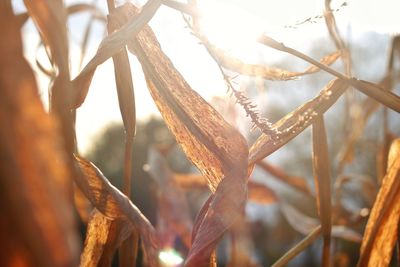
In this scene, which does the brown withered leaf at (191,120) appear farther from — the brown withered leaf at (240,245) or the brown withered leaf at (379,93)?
the brown withered leaf at (240,245)

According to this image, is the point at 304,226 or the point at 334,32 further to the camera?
the point at 304,226

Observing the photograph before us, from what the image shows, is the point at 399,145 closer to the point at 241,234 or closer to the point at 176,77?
the point at 176,77

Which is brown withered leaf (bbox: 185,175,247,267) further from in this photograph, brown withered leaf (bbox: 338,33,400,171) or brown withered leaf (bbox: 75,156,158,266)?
A: brown withered leaf (bbox: 338,33,400,171)

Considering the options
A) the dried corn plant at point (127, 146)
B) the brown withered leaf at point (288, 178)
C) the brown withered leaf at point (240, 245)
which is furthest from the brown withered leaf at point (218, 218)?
the brown withered leaf at point (288, 178)

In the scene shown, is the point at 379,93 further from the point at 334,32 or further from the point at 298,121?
the point at 334,32

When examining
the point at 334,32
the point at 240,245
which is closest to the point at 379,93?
the point at 334,32

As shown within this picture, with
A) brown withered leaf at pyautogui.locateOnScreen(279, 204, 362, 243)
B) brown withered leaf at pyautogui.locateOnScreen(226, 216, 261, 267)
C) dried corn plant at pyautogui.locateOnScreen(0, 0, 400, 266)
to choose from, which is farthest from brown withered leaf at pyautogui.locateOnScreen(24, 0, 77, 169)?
brown withered leaf at pyautogui.locateOnScreen(279, 204, 362, 243)
